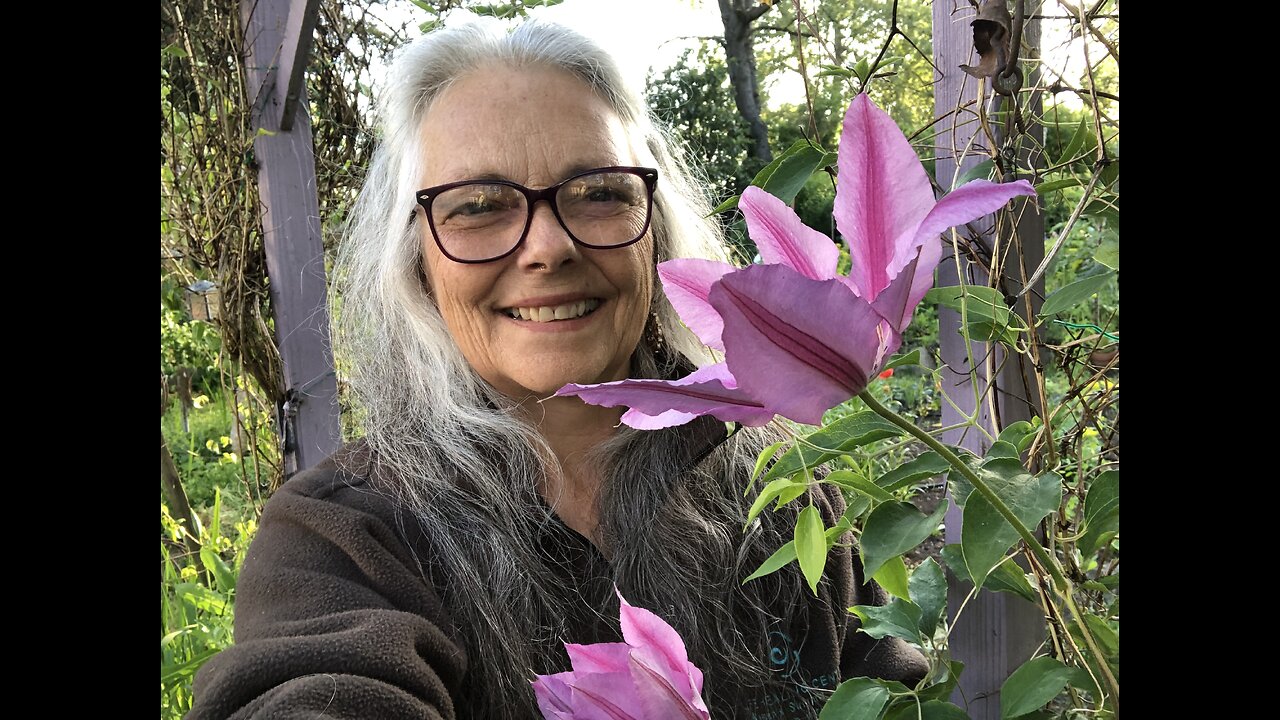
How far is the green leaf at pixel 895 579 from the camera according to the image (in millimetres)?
470

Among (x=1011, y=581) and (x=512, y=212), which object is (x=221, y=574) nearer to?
(x=512, y=212)

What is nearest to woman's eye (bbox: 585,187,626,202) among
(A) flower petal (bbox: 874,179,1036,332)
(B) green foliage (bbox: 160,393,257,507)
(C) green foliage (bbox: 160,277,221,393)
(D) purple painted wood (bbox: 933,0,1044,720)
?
(D) purple painted wood (bbox: 933,0,1044,720)

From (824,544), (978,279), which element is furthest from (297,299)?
(824,544)

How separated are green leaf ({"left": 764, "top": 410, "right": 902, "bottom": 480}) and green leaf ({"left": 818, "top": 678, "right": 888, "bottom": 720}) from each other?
10 centimetres

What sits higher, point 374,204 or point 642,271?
point 374,204

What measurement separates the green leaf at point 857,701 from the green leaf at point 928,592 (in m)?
0.12

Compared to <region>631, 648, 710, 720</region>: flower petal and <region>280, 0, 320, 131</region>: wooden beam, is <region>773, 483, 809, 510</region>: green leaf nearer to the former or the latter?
<region>631, 648, 710, 720</region>: flower petal

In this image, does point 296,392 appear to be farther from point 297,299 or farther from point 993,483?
point 993,483

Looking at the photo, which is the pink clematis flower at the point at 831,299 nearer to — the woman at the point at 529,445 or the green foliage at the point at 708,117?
the woman at the point at 529,445

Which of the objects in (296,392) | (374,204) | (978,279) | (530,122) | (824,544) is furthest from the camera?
(296,392)

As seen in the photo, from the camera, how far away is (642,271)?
3.31ft

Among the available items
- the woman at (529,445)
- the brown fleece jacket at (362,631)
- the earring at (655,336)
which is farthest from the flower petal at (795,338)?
the earring at (655,336)

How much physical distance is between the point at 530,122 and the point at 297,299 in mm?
1709

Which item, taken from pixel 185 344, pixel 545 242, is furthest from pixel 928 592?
pixel 185 344
